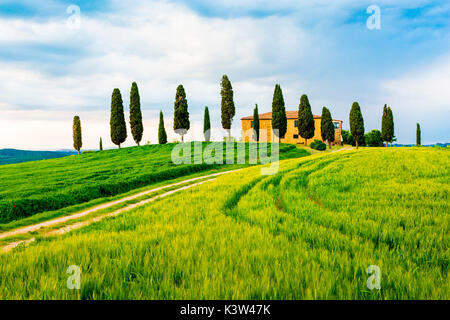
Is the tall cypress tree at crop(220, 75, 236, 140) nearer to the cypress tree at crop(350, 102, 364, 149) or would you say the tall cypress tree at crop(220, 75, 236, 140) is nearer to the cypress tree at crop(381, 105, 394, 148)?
the cypress tree at crop(350, 102, 364, 149)

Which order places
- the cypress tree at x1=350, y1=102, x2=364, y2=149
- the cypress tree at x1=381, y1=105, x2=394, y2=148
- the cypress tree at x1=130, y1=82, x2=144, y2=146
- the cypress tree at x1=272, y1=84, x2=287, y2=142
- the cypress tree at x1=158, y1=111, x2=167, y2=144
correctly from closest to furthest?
the cypress tree at x1=130, y1=82, x2=144, y2=146, the cypress tree at x1=272, y1=84, x2=287, y2=142, the cypress tree at x1=158, y1=111, x2=167, y2=144, the cypress tree at x1=350, y1=102, x2=364, y2=149, the cypress tree at x1=381, y1=105, x2=394, y2=148

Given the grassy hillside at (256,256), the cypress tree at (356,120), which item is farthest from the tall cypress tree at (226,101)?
the grassy hillside at (256,256)

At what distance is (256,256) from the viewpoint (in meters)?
3.92

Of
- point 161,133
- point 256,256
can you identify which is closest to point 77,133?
point 161,133

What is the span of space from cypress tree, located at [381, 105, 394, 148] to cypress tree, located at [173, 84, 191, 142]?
152 ft

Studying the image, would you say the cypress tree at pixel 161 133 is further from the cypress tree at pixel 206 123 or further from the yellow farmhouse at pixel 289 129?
the yellow farmhouse at pixel 289 129

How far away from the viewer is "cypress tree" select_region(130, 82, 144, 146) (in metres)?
46.9

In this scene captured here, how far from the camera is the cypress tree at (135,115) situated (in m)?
46.9

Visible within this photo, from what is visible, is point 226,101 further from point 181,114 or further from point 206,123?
point 181,114

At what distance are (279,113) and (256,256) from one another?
4683 cm

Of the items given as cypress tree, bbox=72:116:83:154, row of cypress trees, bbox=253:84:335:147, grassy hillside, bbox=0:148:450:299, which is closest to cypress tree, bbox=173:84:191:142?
row of cypress trees, bbox=253:84:335:147

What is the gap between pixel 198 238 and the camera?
16.2 ft
